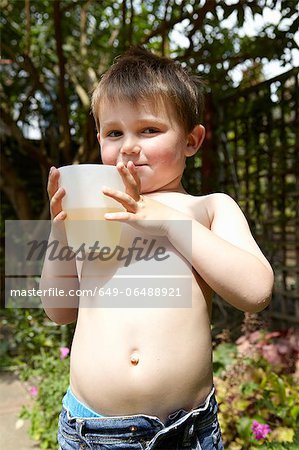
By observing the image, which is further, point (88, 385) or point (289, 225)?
point (289, 225)

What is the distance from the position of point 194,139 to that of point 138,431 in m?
0.70

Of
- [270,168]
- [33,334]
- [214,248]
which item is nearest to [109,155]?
[214,248]

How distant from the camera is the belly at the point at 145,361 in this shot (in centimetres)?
103

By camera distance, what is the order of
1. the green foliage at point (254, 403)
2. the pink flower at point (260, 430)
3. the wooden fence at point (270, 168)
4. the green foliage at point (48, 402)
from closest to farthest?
the pink flower at point (260, 430), the green foliage at point (254, 403), the green foliage at point (48, 402), the wooden fence at point (270, 168)

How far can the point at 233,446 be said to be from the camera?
208cm

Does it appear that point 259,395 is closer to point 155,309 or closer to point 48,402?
point 48,402

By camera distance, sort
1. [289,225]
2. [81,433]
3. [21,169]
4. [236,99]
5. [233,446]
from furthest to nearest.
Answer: [21,169] < [236,99] < [289,225] < [233,446] < [81,433]

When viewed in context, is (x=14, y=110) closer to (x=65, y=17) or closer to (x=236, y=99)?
(x=65, y=17)

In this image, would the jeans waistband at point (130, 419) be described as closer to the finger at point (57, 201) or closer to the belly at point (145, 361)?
the belly at point (145, 361)

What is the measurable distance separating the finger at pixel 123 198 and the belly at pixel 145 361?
24 centimetres

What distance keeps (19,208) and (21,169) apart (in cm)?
86

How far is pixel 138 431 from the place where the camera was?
1.02 meters

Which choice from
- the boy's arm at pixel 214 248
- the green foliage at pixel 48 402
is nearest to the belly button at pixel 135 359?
the boy's arm at pixel 214 248

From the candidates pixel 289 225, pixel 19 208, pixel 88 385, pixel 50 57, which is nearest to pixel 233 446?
pixel 88 385
